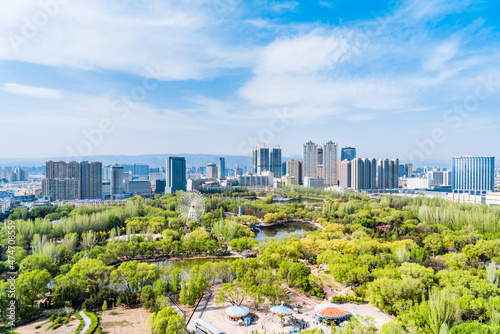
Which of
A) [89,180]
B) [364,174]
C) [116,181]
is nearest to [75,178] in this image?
[89,180]

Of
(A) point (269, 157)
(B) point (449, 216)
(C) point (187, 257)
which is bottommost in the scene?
(C) point (187, 257)

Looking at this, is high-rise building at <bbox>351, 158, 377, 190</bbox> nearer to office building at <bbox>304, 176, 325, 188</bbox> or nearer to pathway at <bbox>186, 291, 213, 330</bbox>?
office building at <bbox>304, 176, 325, 188</bbox>

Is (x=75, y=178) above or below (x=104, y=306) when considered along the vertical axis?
above

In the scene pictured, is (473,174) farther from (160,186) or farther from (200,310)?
(200,310)

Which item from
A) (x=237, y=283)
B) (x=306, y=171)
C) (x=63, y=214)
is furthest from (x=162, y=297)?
(x=306, y=171)

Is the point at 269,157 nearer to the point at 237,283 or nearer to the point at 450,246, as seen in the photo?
the point at 450,246

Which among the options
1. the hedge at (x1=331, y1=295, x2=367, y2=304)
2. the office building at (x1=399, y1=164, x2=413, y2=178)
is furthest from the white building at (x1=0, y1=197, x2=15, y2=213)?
the office building at (x1=399, y1=164, x2=413, y2=178)

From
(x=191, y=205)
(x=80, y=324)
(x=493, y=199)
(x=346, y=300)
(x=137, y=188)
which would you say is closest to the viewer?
(x=80, y=324)
